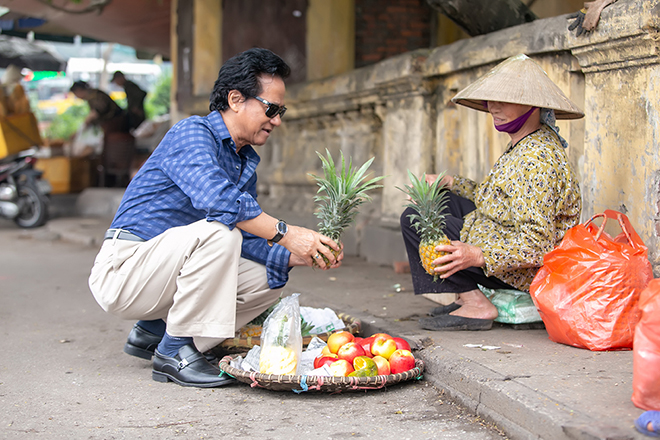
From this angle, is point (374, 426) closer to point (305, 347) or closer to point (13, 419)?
point (305, 347)

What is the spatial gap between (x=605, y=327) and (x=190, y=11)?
7930 millimetres

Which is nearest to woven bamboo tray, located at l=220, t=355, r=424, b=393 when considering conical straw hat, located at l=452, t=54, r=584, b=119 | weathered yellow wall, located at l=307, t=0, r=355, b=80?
conical straw hat, located at l=452, t=54, r=584, b=119

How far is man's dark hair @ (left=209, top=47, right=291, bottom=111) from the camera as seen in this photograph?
10.1 feet

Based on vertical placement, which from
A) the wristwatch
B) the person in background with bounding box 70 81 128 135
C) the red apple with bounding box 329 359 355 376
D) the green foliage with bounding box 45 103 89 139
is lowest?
the red apple with bounding box 329 359 355 376

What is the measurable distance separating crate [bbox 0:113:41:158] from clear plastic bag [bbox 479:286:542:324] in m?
8.83

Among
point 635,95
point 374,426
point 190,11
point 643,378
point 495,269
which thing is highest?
point 190,11

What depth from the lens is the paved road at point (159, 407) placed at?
2510mm

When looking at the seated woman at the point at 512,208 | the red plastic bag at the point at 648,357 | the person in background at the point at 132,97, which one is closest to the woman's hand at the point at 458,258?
the seated woman at the point at 512,208

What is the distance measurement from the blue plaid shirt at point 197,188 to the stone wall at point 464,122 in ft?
6.15

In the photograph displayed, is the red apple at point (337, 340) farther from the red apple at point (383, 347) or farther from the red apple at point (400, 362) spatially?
the red apple at point (400, 362)

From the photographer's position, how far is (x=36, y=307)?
4.93 meters

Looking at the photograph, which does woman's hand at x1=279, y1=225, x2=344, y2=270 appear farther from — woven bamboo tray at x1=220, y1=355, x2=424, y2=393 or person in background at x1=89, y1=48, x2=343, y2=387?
woven bamboo tray at x1=220, y1=355, x2=424, y2=393

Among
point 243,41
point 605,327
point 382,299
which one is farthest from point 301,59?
point 605,327

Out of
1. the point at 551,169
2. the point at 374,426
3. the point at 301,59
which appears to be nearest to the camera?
the point at 374,426
